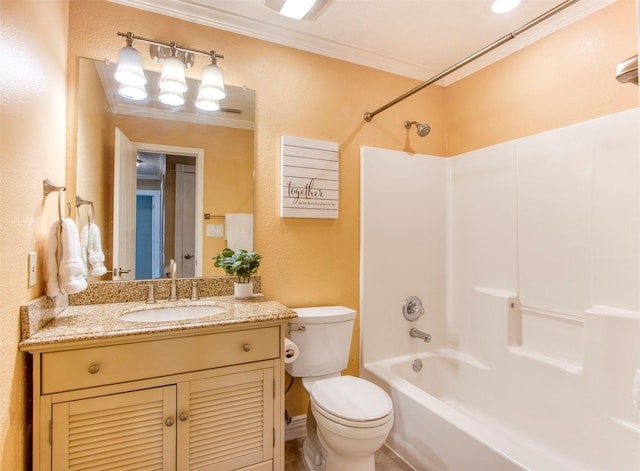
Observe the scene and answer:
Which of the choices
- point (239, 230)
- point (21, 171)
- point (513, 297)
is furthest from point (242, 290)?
point (513, 297)

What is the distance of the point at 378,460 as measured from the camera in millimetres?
1882

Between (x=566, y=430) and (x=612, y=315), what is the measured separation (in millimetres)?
647

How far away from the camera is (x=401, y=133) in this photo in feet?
8.11

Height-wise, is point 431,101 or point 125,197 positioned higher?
point 431,101

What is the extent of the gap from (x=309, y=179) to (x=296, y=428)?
154cm

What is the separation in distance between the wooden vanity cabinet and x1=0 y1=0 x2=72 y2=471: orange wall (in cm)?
9

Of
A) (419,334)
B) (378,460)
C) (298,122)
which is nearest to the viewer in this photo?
(378,460)

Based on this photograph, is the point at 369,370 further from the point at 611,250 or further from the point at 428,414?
the point at 611,250

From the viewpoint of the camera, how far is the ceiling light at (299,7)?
62.1 inches

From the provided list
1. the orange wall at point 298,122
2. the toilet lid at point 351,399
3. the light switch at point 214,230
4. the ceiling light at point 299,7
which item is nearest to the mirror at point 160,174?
the light switch at point 214,230

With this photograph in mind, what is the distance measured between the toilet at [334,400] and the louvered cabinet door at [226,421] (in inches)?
10.6

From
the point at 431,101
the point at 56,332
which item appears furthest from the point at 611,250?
the point at 56,332

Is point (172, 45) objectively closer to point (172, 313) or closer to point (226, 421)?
point (172, 313)

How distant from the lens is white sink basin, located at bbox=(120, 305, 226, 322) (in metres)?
1.55
